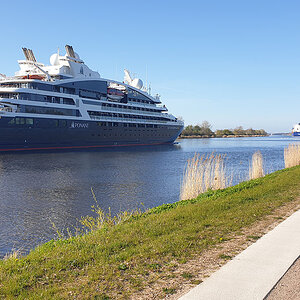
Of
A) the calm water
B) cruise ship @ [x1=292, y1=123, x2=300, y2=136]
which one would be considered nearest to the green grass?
the calm water

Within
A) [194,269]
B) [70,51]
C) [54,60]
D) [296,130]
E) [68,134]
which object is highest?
[70,51]

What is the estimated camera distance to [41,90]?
149 ft

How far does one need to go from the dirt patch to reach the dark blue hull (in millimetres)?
39871

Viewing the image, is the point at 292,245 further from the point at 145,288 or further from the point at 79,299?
the point at 79,299

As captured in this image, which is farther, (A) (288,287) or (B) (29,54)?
(B) (29,54)

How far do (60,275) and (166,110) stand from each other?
2707 inches

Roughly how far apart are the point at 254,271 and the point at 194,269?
0.90m

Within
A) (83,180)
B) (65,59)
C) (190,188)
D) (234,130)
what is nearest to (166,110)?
(65,59)

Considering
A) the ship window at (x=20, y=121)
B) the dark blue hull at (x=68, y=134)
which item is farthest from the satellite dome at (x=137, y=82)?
the ship window at (x=20, y=121)

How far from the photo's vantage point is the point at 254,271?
4555mm

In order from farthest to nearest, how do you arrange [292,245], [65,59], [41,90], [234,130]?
[234,130] → [65,59] → [41,90] → [292,245]

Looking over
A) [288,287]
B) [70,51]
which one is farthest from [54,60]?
[288,287]

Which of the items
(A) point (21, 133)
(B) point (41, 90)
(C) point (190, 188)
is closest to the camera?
(C) point (190, 188)

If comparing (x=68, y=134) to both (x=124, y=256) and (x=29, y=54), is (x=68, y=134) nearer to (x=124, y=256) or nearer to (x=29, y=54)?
(x=29, y=54)
